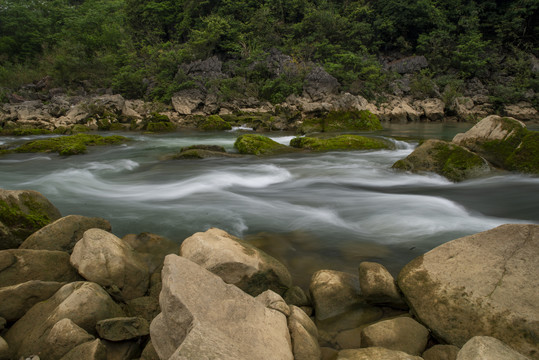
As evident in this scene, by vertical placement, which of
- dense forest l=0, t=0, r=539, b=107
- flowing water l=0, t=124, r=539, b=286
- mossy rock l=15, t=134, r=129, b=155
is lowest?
mossy rock l=15, t=134, r=129, b=155

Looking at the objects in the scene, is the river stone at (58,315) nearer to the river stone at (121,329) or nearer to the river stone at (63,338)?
the river stone at (63,338)

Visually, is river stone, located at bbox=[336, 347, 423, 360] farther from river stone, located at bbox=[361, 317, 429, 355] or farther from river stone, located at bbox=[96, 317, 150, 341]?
river stone, located at bbox=[96, 317, 150, 341]

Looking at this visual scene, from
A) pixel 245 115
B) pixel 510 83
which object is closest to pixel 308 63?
pixel 245 115

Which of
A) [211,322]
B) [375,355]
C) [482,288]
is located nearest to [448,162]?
[482,288]

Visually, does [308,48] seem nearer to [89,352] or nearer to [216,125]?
[216,125]

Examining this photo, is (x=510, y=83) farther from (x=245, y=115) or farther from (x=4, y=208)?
(x=4, y=208)

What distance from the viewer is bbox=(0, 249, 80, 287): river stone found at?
9.68ft

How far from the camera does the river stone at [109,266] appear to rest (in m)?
3.02

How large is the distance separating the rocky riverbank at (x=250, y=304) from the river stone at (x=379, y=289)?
11 millimetres

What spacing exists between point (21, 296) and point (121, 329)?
1.01 m

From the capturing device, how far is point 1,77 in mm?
33812

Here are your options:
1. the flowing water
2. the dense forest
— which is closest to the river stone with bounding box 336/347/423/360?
the flowing water

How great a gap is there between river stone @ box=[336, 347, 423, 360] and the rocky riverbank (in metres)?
0.01

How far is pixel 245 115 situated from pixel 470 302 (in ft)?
72.7
